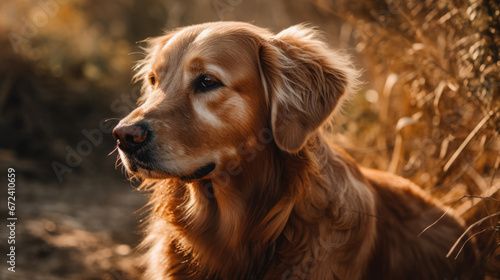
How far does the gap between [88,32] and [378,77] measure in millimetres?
5511

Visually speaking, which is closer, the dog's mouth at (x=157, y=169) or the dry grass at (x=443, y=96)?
the dog's mouth at (x=157, y=169)

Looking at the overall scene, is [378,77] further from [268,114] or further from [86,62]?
[86,62]

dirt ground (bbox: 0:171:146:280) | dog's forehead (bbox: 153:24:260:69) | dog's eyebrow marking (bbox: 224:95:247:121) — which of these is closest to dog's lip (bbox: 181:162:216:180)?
dog's eyebrow marking (bbox: 224:95:247:121)

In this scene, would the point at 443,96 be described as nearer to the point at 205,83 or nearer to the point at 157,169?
the point at 205,83

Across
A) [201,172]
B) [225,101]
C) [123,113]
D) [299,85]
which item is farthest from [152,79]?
[123,113]

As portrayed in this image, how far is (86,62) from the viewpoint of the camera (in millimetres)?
7234

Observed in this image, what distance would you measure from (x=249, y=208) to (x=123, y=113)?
5.15 metres

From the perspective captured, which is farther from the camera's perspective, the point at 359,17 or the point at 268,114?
the point at 359,17

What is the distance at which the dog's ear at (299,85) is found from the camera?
2.41m

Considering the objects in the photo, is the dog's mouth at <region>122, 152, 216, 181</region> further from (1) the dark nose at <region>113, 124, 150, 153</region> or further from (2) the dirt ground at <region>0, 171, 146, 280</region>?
(2) the dirt ground at <region>0, 171, 146, 280</region>

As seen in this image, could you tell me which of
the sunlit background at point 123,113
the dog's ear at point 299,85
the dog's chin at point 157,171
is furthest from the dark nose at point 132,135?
the sunlit background at point 123,113

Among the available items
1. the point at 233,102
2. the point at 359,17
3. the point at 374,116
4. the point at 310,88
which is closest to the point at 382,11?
the point at 359,17

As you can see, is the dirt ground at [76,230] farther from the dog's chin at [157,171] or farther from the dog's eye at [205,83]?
the dog's eye at [205,83]

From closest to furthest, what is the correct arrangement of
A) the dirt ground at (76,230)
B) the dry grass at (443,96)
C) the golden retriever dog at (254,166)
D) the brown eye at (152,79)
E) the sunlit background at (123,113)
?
the golden retriever dog at (254,166) → the dry grass at (443,96) → the brown eye at (152,79) → the sunlit background at (123,113) → the dirt ground at (76,230)
